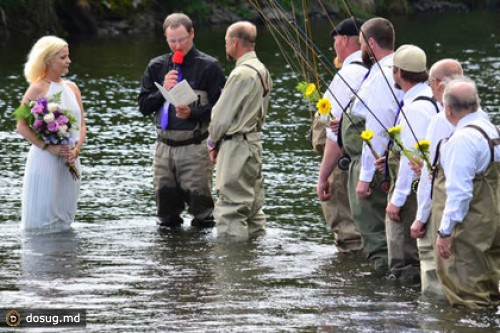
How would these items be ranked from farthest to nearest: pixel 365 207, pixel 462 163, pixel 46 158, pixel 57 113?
pixel 46 158, pixel 57 113, pixel 365 207, pixel 462 163

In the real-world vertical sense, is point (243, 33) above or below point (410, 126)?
above

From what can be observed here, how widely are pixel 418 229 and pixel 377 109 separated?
130 centimetres

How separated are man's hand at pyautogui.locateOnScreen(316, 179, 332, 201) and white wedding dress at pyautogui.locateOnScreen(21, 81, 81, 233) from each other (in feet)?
9.14

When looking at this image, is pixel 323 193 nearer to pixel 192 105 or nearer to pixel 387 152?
pixel 387 152

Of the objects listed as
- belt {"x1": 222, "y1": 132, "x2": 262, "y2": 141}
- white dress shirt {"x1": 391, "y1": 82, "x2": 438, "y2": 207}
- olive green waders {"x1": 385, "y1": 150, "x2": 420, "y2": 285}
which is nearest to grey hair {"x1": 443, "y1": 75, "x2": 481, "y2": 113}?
white dress shirt {"x1": 391, "y1": 82, "x2": 438, "y2": 207}

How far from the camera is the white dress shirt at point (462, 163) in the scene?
27.6 feet

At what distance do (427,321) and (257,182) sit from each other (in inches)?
161

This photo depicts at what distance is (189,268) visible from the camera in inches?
420

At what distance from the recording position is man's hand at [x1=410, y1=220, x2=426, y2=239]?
29.8ft

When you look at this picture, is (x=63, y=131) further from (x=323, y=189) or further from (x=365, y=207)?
(x=365, y=207)

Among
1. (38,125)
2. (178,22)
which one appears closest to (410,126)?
(178,22)

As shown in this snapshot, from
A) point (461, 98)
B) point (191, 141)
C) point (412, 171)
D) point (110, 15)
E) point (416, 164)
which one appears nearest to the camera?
point (461, 98)

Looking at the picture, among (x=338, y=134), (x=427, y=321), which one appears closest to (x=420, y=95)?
(x=338, y=134)

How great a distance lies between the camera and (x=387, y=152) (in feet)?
32.9
